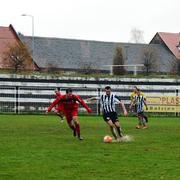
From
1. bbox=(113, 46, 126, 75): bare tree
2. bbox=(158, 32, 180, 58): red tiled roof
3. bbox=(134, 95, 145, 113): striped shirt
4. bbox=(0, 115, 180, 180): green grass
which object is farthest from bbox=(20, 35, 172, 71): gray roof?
bbox=(0, 115, 180, 180): green grass

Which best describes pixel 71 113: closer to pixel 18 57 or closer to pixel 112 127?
pixel 112 127

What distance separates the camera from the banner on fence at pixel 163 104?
42250 millimetres

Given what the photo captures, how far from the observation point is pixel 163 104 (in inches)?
1663

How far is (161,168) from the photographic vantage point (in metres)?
12.5

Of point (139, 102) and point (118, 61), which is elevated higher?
point (118, 61)

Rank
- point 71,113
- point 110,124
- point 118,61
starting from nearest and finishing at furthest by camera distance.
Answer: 1. point 110,124
2. point 71,113
3. point 118,61

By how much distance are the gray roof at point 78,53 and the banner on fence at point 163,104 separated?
35515mm

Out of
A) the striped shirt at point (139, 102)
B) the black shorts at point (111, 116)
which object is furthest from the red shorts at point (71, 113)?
the striped shirt at point (139, 102)

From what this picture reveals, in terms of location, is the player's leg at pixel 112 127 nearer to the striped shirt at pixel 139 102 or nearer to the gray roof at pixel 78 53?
the striped shirt at pixel 139 102

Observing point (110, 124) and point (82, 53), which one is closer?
point (110, 124)

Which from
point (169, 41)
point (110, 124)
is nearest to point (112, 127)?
point (110, 124)

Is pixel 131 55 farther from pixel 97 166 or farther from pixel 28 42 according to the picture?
pixel 97 166

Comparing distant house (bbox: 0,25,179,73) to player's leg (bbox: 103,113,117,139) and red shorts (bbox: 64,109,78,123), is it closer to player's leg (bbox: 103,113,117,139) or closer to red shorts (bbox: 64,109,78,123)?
red shorts (bbox: 64,109,78,123)

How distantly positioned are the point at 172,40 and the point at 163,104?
5457cm
